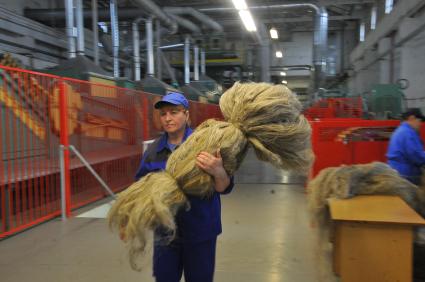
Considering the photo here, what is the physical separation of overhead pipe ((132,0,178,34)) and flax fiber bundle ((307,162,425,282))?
826 centimetres

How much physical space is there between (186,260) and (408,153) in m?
3.03

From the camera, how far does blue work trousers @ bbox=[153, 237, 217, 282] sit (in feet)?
5.28

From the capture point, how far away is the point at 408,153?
146 inches

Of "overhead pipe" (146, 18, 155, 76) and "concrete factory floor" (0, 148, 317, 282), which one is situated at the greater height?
"overhead pipe" (146, 18, 155, 76)

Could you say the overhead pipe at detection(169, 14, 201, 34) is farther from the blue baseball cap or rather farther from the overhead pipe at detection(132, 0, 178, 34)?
the blue baseball cap

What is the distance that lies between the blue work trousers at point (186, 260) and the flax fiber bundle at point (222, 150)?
0.23m

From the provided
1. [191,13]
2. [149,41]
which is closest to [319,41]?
[191,13]

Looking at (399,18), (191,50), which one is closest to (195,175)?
(399,18)

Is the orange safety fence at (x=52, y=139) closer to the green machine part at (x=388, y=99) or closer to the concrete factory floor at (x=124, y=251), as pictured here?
the concrete factory floor at (x=124, y=251)

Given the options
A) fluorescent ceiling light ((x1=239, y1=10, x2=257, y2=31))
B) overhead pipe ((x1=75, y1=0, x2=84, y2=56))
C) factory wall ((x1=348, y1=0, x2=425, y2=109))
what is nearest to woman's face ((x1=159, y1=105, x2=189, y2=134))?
overhead pipe ((x1=75, y1=0, x2=84, y2=56))

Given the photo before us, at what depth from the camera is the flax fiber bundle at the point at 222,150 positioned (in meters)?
1.31

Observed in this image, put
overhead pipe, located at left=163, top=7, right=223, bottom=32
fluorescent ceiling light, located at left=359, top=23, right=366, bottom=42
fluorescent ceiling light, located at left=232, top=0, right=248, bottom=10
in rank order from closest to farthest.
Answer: fluorescent ceiling light, located at left=232, top=0, right=248, bottom=10 < overhead pipe, located at left=163, top=7, right=223, bottom=32 < fluorescent ceiling light, located at left=359, top=23, right=366, bottom=42

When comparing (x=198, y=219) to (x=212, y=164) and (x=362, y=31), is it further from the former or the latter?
(x=362, y=31)

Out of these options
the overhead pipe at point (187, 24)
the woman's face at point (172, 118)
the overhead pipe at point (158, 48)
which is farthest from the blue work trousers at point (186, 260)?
the overhead pipe at point (187, 24)
